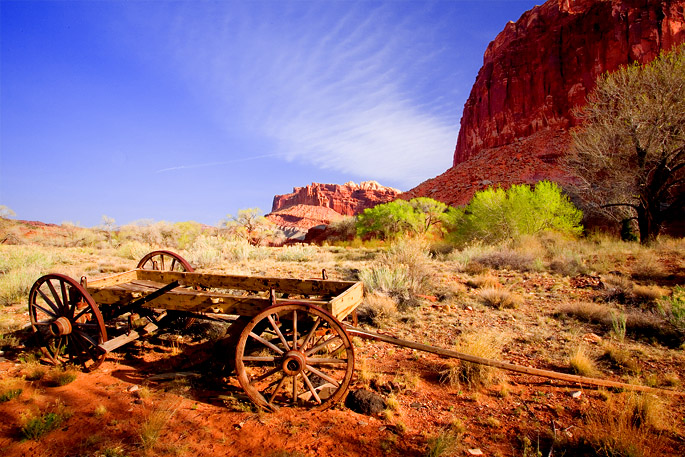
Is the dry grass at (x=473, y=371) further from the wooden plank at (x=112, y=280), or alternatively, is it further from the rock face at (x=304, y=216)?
the rock face at (x=304, y=216)

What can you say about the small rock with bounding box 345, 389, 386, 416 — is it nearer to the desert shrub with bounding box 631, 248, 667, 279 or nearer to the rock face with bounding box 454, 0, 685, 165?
the desert shrub with bounding box 631, 248, 667, 279

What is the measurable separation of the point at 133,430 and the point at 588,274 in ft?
32.0

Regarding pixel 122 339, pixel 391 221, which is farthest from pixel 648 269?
pixel 391 221

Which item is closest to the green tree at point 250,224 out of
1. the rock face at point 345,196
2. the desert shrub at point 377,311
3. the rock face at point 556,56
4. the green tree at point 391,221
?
the green tree at point 391,221

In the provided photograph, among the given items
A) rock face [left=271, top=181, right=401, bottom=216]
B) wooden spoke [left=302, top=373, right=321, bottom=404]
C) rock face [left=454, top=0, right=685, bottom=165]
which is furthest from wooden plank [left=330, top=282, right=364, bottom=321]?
rock face [left=271, top=181, right=401, bottom=216]

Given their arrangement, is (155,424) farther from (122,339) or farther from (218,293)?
(122,339)

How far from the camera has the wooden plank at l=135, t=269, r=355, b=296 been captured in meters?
4.03

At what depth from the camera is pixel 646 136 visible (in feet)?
38.8

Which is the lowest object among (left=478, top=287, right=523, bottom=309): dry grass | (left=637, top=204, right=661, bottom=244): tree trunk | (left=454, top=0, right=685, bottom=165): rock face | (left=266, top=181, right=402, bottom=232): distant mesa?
(left=478, top=287, right=523, bottom=309): dry grass

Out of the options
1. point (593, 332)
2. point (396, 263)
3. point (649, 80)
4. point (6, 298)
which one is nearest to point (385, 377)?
point (593, 332)

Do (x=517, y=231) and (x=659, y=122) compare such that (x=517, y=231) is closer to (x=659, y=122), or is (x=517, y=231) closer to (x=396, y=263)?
(x=659, y=122)

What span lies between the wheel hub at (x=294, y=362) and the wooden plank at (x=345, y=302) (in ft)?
1.64

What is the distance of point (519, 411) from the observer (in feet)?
9.77

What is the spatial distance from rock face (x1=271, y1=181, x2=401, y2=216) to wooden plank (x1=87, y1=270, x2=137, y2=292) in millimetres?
96374
